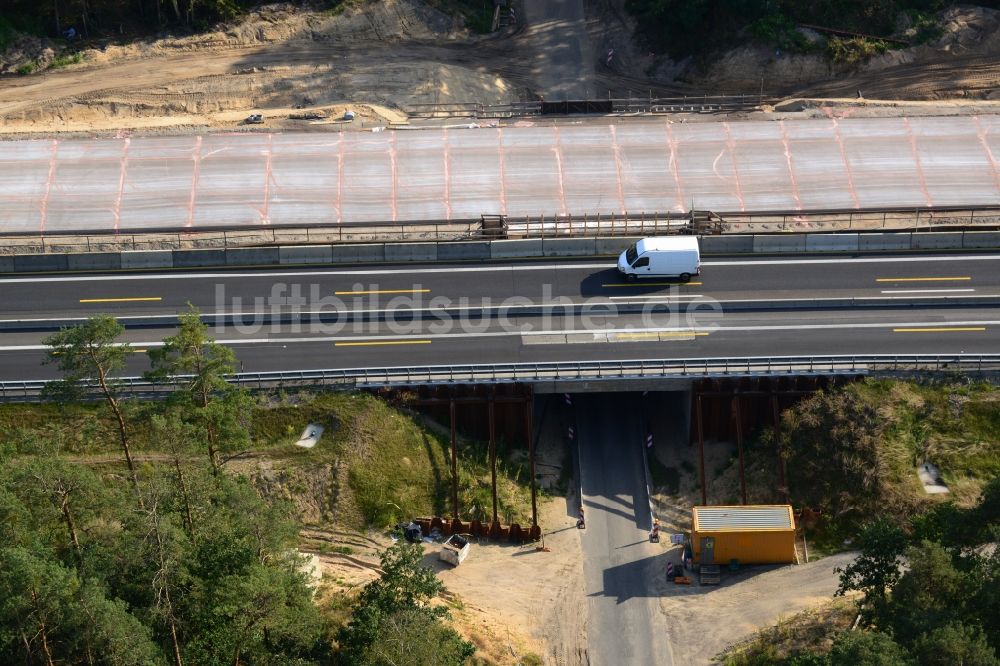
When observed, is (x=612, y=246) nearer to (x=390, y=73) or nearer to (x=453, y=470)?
(x=453, y=470)

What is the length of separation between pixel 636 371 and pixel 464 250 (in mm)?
13174

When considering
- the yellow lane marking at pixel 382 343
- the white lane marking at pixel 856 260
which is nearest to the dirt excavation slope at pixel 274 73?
the yellow lane marking at pixel 382 343

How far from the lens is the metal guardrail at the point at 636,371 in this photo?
198ft

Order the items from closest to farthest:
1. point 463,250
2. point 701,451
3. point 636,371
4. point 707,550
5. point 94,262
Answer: point 707,550, point 636,371, point 701,451, point 94,262, point 463,250

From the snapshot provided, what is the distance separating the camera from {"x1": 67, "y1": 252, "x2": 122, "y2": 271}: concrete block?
6812 cm

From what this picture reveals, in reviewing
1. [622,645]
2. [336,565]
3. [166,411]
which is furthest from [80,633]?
[622,645]

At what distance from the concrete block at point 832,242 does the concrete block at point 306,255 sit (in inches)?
986

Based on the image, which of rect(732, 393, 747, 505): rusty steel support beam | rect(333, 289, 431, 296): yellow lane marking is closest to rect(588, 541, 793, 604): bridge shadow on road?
rect(732, 393, 747, 505): rusty steel support beam

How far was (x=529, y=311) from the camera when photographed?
64.9m

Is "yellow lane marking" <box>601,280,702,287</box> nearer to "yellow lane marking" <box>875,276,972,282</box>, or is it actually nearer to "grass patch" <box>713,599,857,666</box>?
"yellow lane marking" <box>875,276,972,282</box>

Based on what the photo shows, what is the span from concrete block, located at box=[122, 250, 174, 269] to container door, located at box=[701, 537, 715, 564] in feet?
102

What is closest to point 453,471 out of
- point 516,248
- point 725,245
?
point 516,248

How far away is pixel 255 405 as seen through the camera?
57031 mm

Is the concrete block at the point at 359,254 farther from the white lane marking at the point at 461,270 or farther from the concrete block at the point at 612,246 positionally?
the concrete block at the point at 612,246
